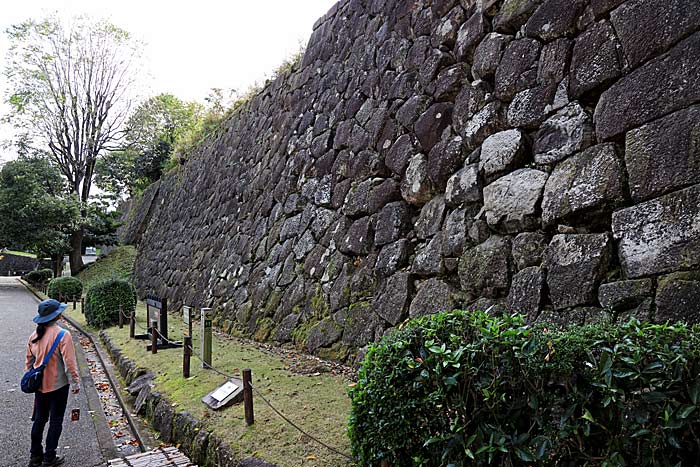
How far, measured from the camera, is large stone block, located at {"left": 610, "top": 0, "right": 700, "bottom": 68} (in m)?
3.49

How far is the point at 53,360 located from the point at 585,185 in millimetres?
5372

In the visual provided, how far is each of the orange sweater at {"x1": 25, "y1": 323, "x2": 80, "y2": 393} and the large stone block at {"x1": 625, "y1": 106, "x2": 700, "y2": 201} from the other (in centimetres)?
542

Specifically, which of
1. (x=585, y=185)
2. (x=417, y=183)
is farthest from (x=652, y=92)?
(x=417, y=183)

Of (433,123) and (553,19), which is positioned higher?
(553,19)

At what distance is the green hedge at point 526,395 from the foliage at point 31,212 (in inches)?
970

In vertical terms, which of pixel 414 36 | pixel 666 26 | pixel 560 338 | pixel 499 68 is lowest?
pixel 560 338

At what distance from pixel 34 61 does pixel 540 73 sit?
1071 inches

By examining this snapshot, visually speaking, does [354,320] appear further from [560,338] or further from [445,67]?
[560,338]

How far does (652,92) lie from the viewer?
11.8 feet

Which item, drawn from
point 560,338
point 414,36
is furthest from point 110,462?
point 414,36

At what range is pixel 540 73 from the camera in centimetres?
463

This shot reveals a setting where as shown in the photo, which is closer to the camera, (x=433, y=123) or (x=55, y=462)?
(x=55, y=462)

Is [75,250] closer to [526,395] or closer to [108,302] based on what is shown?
[108,302]

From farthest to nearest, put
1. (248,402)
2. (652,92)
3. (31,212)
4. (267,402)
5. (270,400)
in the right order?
(31,212) < (270,400) < (248,402) < (267,402) < (652,92)
